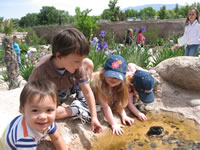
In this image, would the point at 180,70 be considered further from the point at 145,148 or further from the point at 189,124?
the point at 145,148

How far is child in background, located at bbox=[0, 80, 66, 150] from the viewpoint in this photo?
110cm

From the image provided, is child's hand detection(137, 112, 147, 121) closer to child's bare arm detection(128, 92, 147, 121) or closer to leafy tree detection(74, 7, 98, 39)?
child's bare arm detection(128, 92, 147, 121)

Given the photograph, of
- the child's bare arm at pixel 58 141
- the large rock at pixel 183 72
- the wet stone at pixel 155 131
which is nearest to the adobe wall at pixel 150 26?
the large rock at pixel 183 72

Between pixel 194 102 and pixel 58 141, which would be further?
pixel 194 102

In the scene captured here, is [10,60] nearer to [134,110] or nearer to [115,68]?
[115,68]

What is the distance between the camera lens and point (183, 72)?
92.5 inches

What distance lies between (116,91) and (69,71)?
639 millimetres

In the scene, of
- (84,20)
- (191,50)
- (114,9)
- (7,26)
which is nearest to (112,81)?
(191,50)

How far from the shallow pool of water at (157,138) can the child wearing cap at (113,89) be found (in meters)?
0.09

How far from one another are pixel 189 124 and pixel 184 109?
0.28 meters

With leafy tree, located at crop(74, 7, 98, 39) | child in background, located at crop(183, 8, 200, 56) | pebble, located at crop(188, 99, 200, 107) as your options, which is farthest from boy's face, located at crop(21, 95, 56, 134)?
leafy tree, located at crop(74, 7, 98, 39)

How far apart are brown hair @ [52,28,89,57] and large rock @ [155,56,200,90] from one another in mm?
1431

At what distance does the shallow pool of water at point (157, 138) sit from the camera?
1.53m

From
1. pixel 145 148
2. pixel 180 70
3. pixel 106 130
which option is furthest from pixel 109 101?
Answer: pixel 180 70
